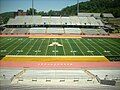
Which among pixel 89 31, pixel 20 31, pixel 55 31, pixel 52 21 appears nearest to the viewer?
pixel 20 31

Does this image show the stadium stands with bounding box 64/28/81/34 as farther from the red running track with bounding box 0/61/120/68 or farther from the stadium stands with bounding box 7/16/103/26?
the red running track with bounding box 0/61/120/68

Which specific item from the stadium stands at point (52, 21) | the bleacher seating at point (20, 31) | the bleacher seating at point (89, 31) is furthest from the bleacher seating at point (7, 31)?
the bleacher seating at point (89, 31)

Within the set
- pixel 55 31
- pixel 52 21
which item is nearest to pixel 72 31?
pixel 55 31

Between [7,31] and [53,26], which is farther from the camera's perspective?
[53,26]

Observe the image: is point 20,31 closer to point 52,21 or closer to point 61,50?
point 52,21

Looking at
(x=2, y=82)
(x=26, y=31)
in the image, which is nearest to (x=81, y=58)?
(x=2, y=82)

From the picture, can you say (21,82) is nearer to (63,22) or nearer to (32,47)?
(32,47)

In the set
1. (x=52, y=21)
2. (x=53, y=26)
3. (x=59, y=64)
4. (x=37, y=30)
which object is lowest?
(x=59, y=64)

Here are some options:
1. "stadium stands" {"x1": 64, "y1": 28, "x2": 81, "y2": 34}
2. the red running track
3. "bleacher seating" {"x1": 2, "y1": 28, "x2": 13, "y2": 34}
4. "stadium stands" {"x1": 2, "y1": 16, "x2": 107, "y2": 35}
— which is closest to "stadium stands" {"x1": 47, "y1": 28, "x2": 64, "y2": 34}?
"stadium stands" {"x1": 2, "y1": 16, "x2": 107, "y2": 35}

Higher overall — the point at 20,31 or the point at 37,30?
the point at 37,30

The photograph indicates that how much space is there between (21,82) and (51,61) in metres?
6.07

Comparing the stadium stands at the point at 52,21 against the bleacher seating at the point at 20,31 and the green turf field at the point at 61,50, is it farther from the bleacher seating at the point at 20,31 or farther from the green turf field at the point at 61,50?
the green turf field at the point at 61,50

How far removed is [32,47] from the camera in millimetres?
22047

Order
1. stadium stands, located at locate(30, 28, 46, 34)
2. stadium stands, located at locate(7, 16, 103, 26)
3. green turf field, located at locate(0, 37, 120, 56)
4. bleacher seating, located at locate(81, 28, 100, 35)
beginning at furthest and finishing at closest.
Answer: stadium stands, located at locate(7, 16, 103, 26) → bleacher seating, located at locate(81, 28, 100, 35) → stadium stands, located at locate(30, 28, 46, 34) → green turf field, located at locate(0, 37, 120, 56)
